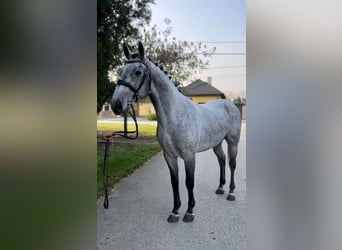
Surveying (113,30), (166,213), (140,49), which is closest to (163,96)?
(140,49)

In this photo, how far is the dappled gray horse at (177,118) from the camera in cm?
110

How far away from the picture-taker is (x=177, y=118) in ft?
3.77

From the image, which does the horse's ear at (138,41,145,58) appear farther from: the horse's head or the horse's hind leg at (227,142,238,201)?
the horse's hind leg at (227,142,238,201)

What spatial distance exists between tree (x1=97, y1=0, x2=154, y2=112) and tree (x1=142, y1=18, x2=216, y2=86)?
0.22ft

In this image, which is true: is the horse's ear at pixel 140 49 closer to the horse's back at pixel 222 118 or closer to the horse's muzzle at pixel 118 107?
the horse's muzzle at pixel 118 107

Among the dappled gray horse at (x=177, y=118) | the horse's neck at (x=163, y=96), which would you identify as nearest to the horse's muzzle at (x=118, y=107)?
the dappled gray horse at (x=177, y=118)

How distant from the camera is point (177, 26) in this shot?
1.07 meters

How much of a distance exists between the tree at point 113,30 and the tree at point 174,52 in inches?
2.6

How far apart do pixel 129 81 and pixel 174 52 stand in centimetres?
21
